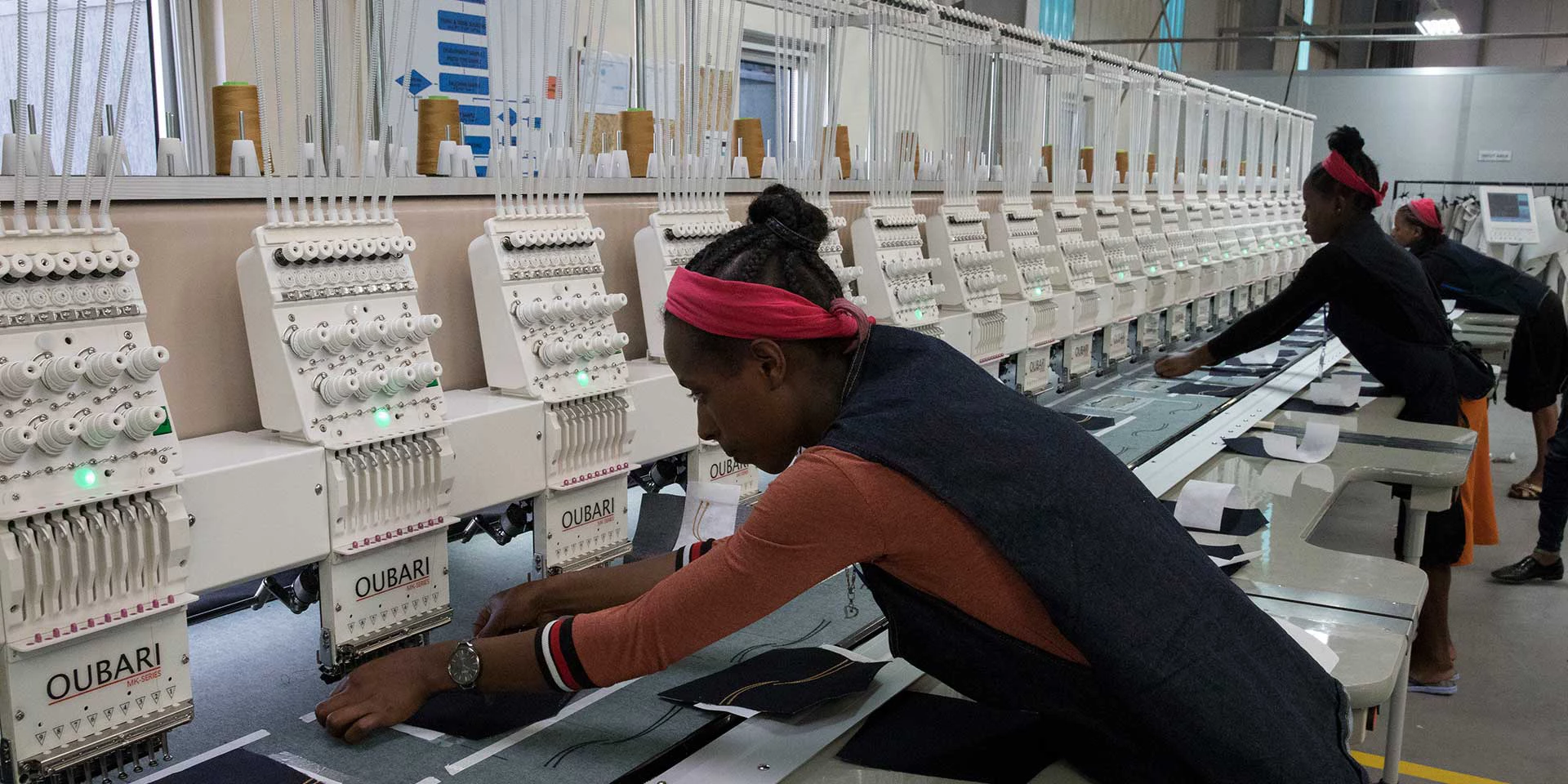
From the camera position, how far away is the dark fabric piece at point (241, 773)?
1357 millimetres

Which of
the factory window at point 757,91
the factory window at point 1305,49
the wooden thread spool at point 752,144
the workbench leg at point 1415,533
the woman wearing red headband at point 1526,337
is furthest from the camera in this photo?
the factory window at point 1305,49

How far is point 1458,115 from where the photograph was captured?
10758 mm

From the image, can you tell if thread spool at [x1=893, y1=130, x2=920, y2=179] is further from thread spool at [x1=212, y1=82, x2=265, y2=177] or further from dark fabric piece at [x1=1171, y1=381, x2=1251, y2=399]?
thread spool at [x1=212, y1=82, x2=265, y2=177]

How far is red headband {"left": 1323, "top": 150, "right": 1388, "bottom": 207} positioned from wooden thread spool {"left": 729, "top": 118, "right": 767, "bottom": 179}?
1615 mm

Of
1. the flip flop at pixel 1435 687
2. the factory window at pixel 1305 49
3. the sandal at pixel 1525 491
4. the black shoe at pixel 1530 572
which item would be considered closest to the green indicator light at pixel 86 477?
the flip flop at pixel 1435 687

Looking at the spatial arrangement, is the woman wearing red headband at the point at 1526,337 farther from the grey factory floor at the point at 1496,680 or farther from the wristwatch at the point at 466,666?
the wristwatch at the point at 466,666

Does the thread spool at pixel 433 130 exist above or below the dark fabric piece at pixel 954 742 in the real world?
above

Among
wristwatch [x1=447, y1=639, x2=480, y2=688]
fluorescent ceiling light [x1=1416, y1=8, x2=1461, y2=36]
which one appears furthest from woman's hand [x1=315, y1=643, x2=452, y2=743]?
fluorescent ceiling light [x1=1416, y1=8, x2=1461, y2=36]

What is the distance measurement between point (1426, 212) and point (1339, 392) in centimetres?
206

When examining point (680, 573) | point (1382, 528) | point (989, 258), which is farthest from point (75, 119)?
point (1382, 528)

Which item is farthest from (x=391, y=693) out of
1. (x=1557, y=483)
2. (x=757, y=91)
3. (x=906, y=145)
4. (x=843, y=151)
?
(x=757, y=91)

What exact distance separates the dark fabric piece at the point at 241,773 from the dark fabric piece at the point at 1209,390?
3.36 m

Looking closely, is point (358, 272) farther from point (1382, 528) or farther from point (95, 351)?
point (1382, 528)

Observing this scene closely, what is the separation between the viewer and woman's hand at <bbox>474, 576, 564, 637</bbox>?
1.63 m
